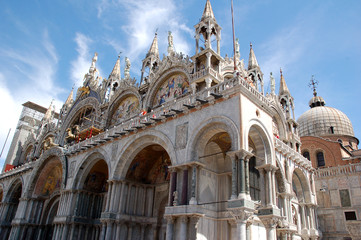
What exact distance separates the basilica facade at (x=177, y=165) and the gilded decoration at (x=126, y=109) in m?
0.14

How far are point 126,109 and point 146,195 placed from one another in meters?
8.67

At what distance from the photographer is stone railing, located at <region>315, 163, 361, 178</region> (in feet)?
70.6

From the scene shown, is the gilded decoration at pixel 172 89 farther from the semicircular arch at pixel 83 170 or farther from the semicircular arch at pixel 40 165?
the semicircular arch at pixel 40 165

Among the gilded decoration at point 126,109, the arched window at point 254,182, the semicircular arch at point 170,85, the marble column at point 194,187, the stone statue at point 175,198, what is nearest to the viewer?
the marble column at point 194,187

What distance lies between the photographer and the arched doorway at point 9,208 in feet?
95.0

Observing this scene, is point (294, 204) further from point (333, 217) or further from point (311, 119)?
point (311, 119)

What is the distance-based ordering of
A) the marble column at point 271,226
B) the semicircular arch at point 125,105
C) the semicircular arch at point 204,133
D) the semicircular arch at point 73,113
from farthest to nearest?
1. the semicircular arch at point 73,113
2. the semicircular arch at point 125,105
3. the semicircular arch at point 204,133
4. the marble column at point 271,226

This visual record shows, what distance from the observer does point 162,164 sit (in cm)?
1906

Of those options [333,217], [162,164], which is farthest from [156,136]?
[333,217]

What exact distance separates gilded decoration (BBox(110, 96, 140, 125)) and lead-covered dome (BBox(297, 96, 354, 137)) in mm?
25386

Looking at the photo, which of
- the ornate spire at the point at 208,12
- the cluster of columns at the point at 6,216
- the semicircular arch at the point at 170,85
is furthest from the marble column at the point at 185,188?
the cluster of columns at the point at 6,216

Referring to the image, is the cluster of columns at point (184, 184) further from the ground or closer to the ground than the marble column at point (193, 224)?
further from the ground

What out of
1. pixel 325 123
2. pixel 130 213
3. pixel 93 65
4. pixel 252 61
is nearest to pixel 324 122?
pixel 325 123

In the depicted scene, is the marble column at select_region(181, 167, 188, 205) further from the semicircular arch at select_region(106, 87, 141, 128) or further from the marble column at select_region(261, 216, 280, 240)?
the semicircular arch at select_region(106, 87, 141, 128)
